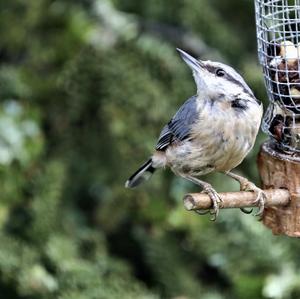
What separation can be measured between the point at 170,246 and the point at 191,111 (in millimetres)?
911

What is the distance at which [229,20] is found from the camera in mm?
5980

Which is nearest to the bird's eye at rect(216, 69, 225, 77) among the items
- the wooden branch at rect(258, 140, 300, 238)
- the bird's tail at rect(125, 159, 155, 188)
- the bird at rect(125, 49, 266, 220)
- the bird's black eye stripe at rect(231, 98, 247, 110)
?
the bird at rect(125, 49, 266, 220)

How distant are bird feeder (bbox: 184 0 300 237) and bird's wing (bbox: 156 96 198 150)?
33 centimetres

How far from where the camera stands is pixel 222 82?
3.90 m

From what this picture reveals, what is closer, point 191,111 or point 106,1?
point 191,111

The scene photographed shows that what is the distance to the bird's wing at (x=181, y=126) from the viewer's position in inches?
158

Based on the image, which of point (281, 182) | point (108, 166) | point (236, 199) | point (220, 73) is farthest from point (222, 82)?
point (108, 166)

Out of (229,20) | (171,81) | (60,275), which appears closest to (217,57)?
(171,81)

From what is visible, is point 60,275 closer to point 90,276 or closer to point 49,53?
point 90,276

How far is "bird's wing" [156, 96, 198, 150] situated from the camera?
401 centimetres

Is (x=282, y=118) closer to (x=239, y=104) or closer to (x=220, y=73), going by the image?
(x=239, y=104)

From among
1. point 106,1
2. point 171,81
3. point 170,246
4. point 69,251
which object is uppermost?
point 106,1

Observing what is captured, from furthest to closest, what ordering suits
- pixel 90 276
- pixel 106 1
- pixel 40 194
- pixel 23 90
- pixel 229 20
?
pixel 229 20 < pixel 106 1 < pixel 23 90 < pixel 40 194 < pixel 90 276

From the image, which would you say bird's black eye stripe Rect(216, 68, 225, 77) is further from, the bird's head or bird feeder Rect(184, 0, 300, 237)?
bird feeder Rect(184, 0, 300, 237)
